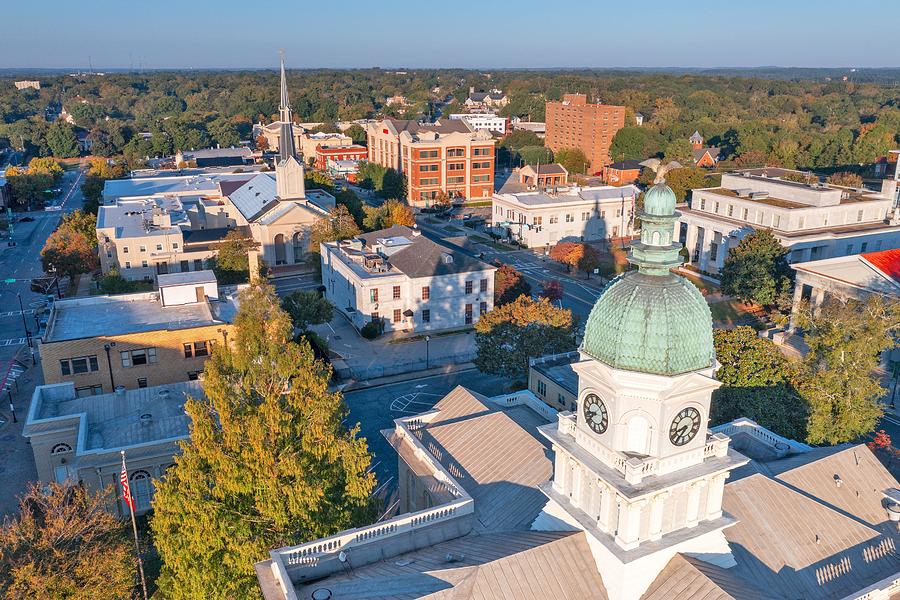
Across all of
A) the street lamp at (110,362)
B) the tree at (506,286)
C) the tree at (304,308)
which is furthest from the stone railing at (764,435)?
the street lamp at (110,362)

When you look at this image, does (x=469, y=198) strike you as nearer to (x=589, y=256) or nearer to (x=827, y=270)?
(x=589, y=256)

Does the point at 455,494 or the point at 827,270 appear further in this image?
the point at 827,270

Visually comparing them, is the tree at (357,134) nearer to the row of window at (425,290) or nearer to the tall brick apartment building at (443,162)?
the tall brick apartment building at (443,162)

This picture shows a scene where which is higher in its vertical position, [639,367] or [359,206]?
[639,367]

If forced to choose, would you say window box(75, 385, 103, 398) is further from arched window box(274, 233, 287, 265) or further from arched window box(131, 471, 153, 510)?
arched window box(274, 233, 287, 265)

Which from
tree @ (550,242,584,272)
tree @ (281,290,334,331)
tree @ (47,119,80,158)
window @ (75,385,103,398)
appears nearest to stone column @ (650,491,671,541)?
window @ (75,385,103,398)

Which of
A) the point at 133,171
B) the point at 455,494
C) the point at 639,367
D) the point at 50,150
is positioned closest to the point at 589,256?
the point at 455,494
